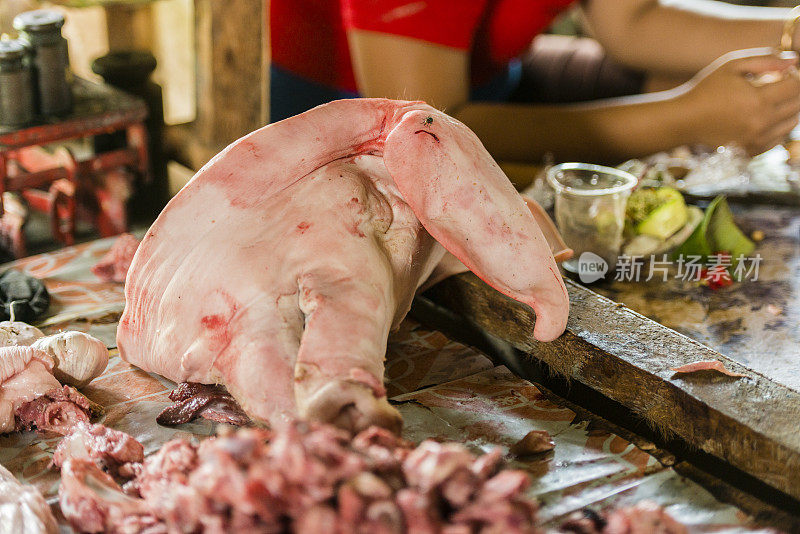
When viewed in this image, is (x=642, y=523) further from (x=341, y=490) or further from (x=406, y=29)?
(x=406, y=29)

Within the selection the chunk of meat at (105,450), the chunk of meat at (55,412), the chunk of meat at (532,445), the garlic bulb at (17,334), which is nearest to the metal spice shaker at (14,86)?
the garlic bulb at (17,334)

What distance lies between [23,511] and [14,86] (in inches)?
75.0

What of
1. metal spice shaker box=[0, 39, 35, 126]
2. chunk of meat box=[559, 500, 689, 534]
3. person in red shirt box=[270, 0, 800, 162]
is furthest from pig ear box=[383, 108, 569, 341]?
metal spice shaker box=[0, 39, 35, 126]

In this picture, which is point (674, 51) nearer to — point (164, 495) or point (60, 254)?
point (60, 254)

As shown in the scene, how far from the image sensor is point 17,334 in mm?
1494

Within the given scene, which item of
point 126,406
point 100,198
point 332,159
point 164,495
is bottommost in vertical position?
point 100,198

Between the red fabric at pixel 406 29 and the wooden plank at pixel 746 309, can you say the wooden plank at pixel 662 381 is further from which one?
the red fabric at pixel 406 29

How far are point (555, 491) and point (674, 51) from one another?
99.1 inches

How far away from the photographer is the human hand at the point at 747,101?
8.42 feet

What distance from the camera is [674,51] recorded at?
317cm

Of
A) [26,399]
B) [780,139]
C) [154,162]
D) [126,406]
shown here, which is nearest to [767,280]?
[780,139]

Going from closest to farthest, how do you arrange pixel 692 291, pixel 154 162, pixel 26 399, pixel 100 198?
pixel 26 399 < pixel 692 291 < pixel 100 198 < pixel 154 162

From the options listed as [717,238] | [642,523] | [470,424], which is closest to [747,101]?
[717,238]

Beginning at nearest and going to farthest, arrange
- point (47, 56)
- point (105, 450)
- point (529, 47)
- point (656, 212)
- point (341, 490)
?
1. point (341, 490)
2. point (105, 450)
3. point (656, 212)
4. point (47, 56)
5. point (529, 47)
